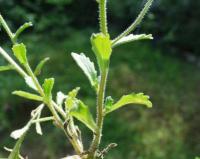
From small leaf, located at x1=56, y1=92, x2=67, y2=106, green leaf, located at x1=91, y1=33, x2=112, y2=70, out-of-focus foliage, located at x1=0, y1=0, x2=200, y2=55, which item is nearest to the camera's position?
green leaf, located at x1=91, y1=33, x2=112, y2=70

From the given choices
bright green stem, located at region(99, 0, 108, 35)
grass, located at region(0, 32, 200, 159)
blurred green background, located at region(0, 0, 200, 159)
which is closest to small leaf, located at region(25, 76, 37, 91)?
bright green stem, located at region(99, 0, 108, 35)

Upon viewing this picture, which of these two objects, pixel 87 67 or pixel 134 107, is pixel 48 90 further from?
pixel 134 107

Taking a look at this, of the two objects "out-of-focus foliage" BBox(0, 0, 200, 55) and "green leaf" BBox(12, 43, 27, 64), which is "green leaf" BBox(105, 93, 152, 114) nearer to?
"green leaf" BBox(12, 43, 27, 64)

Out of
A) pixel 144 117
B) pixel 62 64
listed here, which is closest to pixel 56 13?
pixel 62 64

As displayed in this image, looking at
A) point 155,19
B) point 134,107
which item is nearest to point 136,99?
point 134,107

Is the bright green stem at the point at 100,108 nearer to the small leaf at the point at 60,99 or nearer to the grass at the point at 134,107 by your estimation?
the small leaf at the point at 60,99

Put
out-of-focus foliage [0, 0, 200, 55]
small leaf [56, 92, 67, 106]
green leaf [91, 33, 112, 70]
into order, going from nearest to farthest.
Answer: green leaf [91, 33, 112, 70], small leaf [56, 92, 67, 106], out-of-focus foliage [0, 0, 200, 55]

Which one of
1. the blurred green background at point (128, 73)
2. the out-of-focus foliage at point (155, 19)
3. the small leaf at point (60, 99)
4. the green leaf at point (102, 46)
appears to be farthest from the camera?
the out-of-focus foliage at point (155, 19)

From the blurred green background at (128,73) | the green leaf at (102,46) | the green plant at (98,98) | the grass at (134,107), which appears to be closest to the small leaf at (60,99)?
the green plant at (98,98)

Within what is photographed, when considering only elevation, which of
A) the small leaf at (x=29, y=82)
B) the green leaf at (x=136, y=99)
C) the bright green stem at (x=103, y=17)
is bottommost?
the green leaf at (x=136, y=99)

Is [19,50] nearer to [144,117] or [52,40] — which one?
[144,117]
